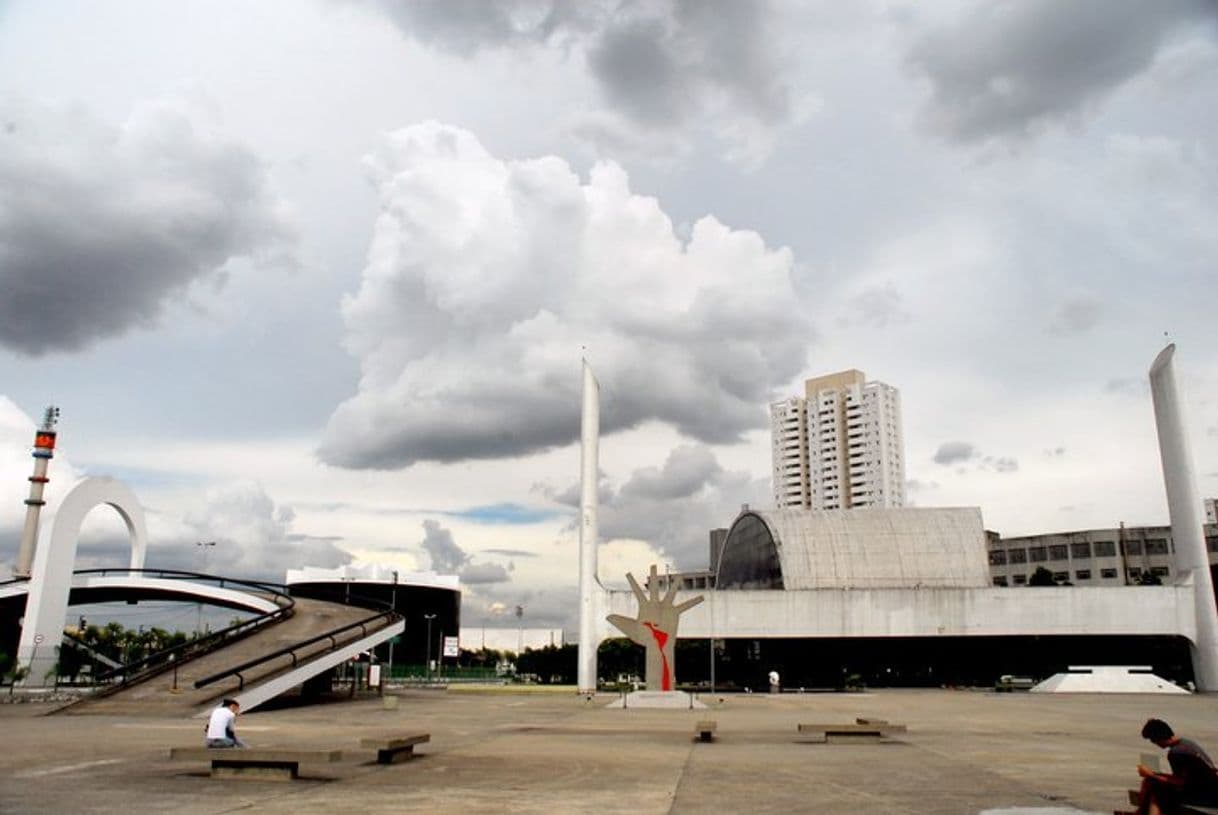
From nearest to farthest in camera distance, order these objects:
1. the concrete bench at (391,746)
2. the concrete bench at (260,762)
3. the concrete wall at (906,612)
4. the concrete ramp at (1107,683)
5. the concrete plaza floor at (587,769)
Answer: the concrete plaza floor at (587,769)
the concrete bench at (260,762)
the concrete bench at (391,746)
the concrete ramp at (1107,683)
the concrete wall at (906,612)

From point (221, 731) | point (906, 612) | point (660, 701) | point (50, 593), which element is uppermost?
point (906, 612)

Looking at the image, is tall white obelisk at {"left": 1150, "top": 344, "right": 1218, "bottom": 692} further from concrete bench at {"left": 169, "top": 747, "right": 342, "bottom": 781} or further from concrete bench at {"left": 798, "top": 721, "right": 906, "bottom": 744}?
concrete bench at {"left": 169, "top": 747, "right": 342, "bottom": 781}

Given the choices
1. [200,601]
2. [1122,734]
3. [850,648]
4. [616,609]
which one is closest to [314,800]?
[1122,734]

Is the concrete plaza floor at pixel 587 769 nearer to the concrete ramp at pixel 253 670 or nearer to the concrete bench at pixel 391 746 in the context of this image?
the concrete bench at pixel 391 746

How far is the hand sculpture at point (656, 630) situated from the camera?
42.5 meters

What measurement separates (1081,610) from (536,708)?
4605 centimetres

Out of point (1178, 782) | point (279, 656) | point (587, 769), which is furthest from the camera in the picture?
point (279, 656)

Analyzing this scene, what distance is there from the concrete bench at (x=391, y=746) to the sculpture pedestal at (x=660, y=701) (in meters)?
22.5

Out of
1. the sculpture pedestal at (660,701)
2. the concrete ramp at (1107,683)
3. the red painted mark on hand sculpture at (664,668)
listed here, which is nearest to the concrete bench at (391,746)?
the sculpture pedestal at (660,701)

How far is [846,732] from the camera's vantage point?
19.8 m

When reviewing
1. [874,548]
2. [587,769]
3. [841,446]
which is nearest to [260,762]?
[587,769]

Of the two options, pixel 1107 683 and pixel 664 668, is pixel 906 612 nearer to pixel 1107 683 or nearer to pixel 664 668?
pixel 1107 683

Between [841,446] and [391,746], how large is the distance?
180442mm

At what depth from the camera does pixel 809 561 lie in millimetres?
A: 75750
